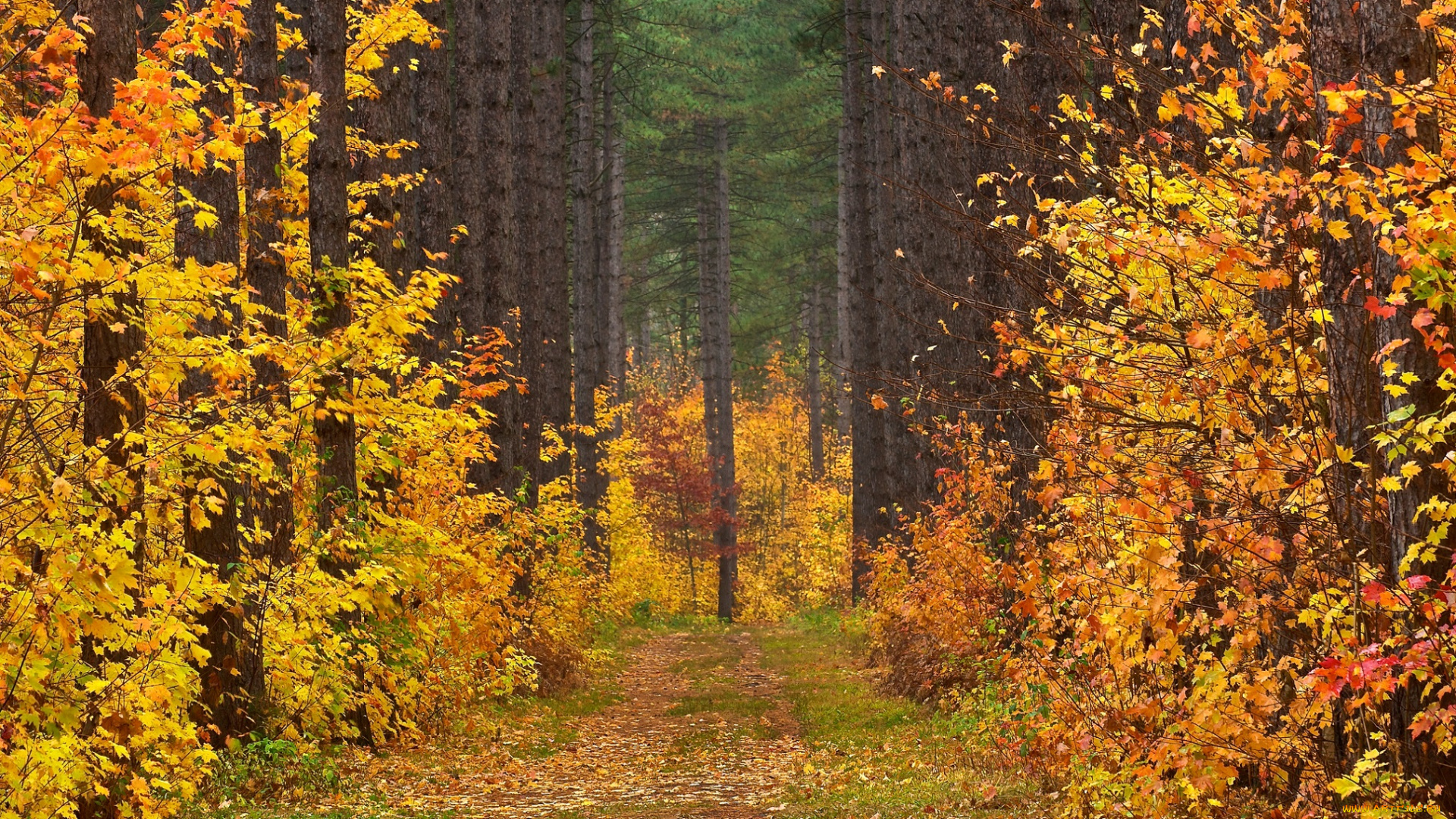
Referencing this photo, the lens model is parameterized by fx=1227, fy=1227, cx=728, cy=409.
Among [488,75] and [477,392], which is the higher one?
[488,75]

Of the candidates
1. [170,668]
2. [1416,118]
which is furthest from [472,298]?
[1416,118]

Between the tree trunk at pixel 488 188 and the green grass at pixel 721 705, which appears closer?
the green grass at pixel 721 705

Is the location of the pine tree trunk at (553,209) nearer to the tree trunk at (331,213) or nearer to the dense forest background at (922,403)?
the dense forest background at (922,403)

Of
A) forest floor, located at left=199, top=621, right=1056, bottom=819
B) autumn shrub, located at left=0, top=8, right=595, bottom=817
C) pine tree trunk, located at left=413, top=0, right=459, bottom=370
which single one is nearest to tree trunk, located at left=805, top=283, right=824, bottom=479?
forest floor, located at left=199, top=621, right=1056, bottom=819

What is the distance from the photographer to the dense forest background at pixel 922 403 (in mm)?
4703

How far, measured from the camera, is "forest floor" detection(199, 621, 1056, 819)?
26.5 feet

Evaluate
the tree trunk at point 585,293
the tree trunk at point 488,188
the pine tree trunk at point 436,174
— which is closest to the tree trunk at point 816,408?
the tree trunk at point 585,293

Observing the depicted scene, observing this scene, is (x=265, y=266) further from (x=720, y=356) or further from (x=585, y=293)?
(x=720, y=356)

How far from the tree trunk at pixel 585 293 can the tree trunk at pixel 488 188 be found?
8.14 metres

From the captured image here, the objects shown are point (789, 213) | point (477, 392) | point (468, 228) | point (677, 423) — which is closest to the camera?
point (477, 392)

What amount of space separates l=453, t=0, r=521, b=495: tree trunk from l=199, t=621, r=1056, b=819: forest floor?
11.3 feet

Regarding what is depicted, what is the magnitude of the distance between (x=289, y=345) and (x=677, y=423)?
30.2 meters

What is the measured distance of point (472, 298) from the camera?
1526cm

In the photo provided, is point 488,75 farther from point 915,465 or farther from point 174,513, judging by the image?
point 174,513
